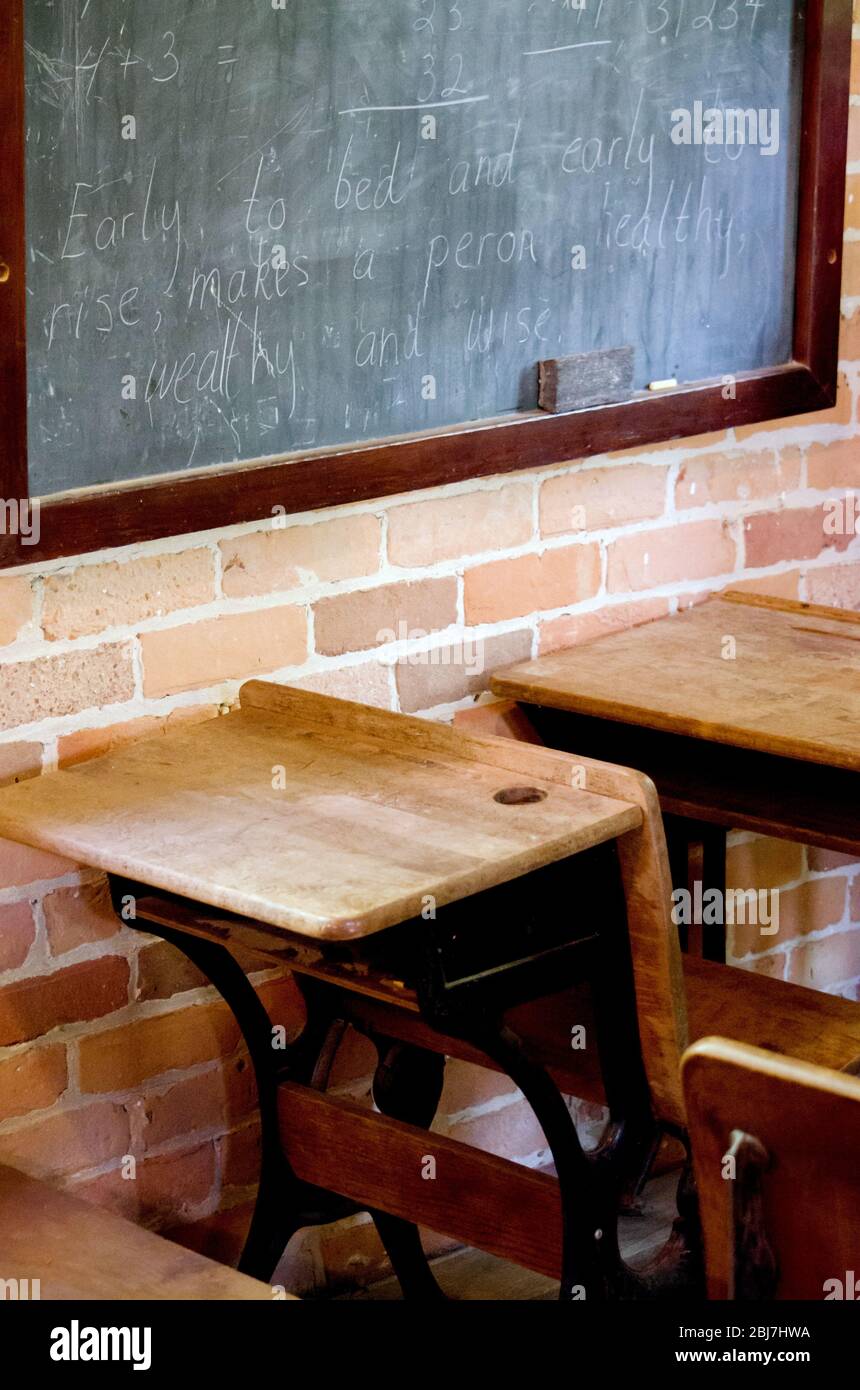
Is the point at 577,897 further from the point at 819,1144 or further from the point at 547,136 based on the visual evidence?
the point at 547,136

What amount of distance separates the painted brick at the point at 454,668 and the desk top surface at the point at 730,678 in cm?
3

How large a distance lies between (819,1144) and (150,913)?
1.01 m

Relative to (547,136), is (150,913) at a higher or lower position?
lower

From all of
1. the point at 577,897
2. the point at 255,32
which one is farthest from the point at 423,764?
the point at 255,32

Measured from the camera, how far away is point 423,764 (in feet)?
6.27

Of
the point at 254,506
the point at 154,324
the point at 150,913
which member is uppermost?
the point at 154,324

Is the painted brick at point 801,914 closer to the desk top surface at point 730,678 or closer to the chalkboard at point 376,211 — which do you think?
the desk top surface at point 730,678

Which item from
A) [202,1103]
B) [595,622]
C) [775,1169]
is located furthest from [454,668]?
[775,1169]

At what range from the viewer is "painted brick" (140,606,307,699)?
2090 millimetres

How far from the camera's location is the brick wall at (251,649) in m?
2.03

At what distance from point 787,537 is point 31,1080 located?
1.44 metres

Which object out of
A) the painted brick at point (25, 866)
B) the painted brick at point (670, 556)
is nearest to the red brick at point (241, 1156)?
the painted brick at point (25, 866)

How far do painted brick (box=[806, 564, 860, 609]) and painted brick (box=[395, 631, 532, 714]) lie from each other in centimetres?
63

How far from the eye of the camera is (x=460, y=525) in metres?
2.37
